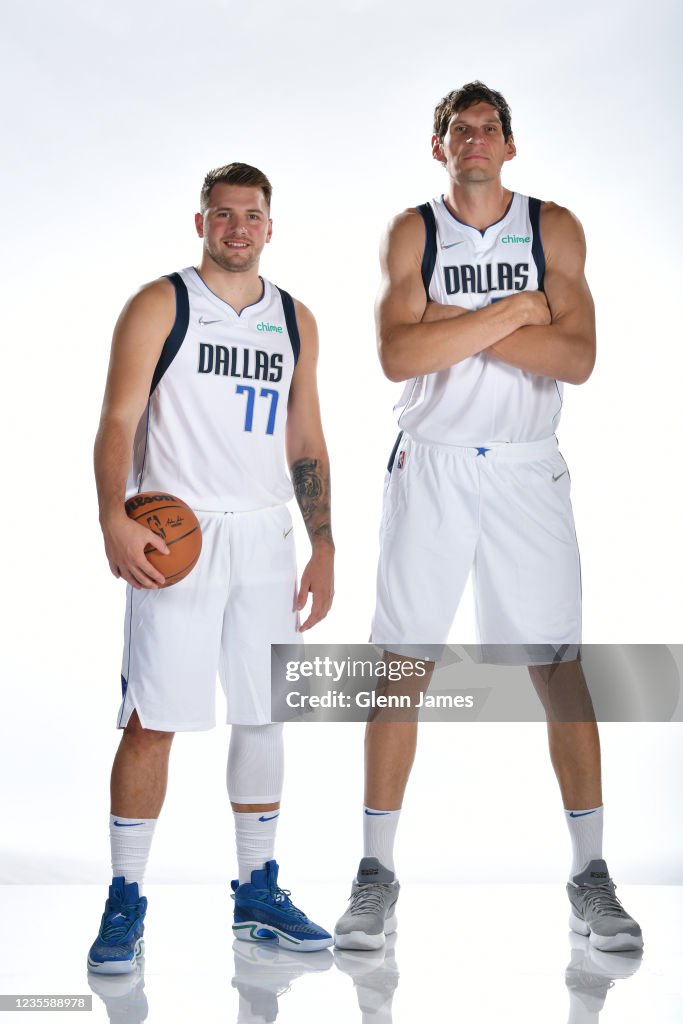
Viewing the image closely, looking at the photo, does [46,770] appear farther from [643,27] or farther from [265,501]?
[643,27]

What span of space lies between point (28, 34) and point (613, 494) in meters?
3.14

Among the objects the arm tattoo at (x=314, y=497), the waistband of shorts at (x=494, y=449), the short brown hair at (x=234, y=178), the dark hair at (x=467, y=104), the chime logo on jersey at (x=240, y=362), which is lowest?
the arm tattoo at (x=314, y=497)

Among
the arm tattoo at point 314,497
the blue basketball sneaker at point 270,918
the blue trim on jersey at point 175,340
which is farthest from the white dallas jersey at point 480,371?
the blue basketball sneaker at point 270,918

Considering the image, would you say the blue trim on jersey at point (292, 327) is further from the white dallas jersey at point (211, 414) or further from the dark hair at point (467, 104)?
the dark hair at point (467, 104)

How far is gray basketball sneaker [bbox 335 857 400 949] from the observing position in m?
3.34

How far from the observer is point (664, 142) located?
5.16 meters

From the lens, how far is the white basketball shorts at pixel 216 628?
3.18 meters

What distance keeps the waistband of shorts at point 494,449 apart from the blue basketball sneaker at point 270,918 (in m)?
1.26

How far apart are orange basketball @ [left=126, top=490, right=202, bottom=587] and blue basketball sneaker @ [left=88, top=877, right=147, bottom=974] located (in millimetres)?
824

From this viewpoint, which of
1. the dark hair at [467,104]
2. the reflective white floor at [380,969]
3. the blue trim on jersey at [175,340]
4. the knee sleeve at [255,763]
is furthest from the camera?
the dark hair at [467,104]

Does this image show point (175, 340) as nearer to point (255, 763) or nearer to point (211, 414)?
point (211, 414)

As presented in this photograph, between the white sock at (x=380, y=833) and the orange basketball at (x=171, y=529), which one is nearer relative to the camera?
the orange basketball at (x=171, y=529)

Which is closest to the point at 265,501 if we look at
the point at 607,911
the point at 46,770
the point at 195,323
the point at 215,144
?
the point at 195,323

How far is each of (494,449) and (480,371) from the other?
8.8 inches
